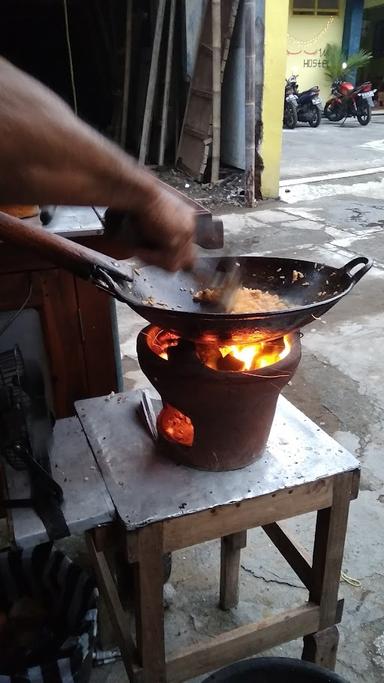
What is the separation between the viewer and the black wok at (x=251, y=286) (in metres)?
1.24

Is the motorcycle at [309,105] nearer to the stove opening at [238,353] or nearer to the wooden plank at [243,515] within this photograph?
the stove opening at [238,353]

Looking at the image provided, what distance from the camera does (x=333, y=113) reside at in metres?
16.6

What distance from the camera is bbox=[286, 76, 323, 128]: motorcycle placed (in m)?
15.1

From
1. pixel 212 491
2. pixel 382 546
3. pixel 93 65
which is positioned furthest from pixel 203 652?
pixel 93 65

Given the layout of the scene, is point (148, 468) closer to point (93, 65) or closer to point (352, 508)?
point (352, 508)

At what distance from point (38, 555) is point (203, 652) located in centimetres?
71

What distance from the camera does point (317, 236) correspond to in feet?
20.6

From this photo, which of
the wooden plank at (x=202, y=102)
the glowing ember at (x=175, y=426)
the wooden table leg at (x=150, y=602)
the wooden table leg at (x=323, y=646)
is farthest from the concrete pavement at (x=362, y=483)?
the wooden plank at (x=202, y=102)

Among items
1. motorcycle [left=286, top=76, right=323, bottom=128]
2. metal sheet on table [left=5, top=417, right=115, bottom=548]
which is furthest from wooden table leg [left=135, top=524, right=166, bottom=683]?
motorcycle [left=286, top=76, right=323, bottom=128]

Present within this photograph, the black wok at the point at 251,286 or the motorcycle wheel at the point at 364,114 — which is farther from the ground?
the black wok at the point at 251,286

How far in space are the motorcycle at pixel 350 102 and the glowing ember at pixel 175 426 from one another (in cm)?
1603

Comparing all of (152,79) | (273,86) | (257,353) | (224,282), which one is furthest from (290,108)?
(257,353)

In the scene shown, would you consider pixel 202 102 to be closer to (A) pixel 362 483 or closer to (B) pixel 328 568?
(A) pixel 362 483

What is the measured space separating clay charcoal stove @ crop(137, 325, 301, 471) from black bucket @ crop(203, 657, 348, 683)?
525 mm
